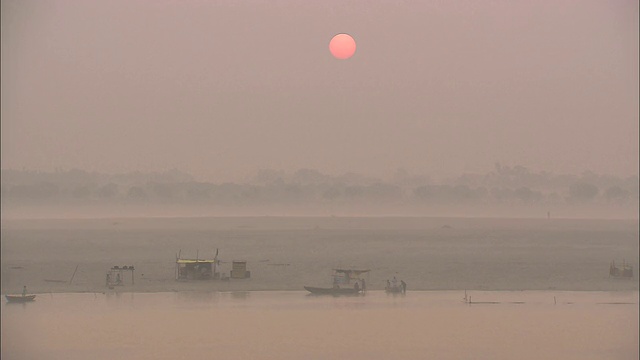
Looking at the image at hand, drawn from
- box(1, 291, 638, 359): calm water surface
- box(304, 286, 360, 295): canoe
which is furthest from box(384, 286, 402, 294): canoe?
box(304, 286, 360, 295): canoe

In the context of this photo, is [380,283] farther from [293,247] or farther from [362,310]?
[293,247]

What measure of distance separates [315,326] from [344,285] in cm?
402

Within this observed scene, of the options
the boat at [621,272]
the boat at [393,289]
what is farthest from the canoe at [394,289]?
the boat at [621,272]

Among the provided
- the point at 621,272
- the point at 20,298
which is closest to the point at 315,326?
the point at 20,298

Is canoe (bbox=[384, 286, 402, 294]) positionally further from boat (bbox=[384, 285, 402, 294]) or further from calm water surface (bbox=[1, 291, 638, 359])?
calm water surface (bbox=[1, 291, 638, 359])

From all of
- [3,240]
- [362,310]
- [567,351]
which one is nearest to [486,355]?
[567,351]

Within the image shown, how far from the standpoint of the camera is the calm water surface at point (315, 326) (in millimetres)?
16859

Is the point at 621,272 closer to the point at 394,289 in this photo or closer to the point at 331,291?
the point at 394,289

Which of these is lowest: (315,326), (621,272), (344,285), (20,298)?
(315,326)

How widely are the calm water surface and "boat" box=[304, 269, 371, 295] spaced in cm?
38

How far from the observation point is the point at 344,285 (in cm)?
2231

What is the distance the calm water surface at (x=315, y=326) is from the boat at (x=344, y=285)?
0.38 metres

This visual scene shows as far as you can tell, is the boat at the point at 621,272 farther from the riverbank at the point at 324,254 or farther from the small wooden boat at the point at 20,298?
the small wooden boat at the point at 20,298

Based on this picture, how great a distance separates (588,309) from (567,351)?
10.5 ft
